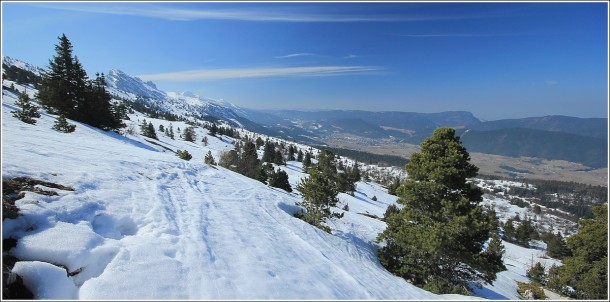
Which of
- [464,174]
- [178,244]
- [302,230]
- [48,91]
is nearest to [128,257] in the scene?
[178,244]

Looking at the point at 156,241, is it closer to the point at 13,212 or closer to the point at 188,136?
the point at 13,212

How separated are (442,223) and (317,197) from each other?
732 centimetres

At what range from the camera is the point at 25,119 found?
72.2 ft

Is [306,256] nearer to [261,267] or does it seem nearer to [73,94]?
[261,267]

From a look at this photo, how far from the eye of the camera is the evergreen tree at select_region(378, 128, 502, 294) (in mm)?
14758

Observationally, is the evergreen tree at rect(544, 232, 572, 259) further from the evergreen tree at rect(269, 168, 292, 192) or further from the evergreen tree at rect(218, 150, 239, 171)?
the evergreen tree at rect(218, 150, 239, 171)

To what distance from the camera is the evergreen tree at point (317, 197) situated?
19250mm

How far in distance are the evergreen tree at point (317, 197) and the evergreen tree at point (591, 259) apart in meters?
19.2

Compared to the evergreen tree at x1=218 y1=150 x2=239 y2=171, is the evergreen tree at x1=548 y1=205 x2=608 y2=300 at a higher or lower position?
lower

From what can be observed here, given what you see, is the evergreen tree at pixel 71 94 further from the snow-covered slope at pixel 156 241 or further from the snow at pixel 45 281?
the snow at pixel 45 281

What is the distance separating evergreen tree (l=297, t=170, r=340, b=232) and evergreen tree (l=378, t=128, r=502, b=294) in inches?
168

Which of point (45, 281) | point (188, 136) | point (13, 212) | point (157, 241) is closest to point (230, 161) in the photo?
point (157, 241)

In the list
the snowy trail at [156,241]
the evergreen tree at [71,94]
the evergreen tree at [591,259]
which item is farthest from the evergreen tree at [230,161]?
the evergreen tree at [591,259]

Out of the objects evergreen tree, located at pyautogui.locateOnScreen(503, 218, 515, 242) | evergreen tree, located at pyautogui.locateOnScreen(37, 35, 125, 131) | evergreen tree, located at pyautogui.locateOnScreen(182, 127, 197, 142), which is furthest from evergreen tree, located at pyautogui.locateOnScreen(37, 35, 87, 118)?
evergreen tree, located at pyautogui.locateOnScreen(503, 218, 515, 242)
